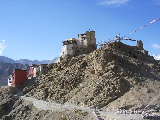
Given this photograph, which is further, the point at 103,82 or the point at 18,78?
the point at 18,78

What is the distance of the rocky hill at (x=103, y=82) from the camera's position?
3475cm

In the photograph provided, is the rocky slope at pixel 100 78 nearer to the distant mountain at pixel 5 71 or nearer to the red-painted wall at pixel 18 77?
the red-painted wall at pixel 18 77

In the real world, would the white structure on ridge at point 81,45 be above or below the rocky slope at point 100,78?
above

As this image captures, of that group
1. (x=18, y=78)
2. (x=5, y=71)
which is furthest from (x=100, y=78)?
(x=5, y=71)

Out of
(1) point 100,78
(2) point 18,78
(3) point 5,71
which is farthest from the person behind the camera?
(3) point 5,71

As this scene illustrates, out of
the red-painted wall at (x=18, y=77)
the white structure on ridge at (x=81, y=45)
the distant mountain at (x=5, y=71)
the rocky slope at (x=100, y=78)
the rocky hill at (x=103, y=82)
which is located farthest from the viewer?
the distant mountain at (x=5, y=71)

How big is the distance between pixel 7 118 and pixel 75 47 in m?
19.0

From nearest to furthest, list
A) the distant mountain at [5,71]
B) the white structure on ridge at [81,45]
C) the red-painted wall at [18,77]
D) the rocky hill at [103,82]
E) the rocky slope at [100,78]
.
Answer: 1. the rocky hill at [103,82]
2. the rocky slope at [100,78]
3. the white structure on ridge at [81,45]
4. the red-painted wall at [18,77]
5. the distant mountain at [5,71]

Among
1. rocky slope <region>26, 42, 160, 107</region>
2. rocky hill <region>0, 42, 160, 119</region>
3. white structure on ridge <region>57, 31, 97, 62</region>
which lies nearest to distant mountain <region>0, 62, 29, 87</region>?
white structure on ridge <region>57, 31, 97, 62</region>

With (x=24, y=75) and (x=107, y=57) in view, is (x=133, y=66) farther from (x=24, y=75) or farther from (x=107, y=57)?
(x=24, y=75)

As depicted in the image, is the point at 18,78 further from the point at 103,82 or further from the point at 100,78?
the point at 103,82

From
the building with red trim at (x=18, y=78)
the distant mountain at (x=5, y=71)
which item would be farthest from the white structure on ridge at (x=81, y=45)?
the distant mountain at (x=5, y=71)

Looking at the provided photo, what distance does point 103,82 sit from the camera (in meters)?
38.2

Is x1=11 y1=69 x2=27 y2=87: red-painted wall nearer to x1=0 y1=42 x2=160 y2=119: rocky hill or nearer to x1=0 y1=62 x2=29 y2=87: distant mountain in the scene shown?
x1=0 y1=42 x2=160 y2=119: rocky hill
